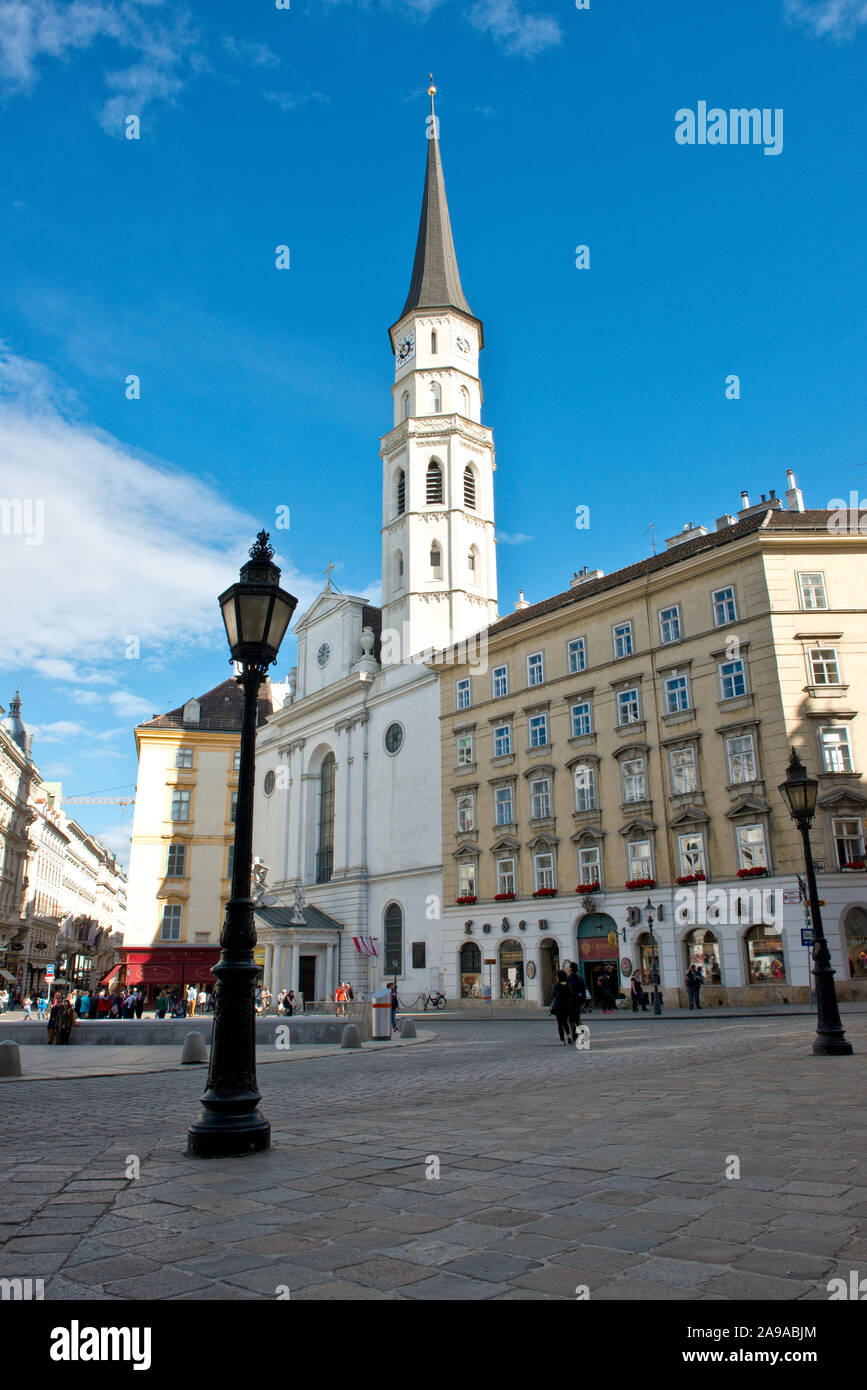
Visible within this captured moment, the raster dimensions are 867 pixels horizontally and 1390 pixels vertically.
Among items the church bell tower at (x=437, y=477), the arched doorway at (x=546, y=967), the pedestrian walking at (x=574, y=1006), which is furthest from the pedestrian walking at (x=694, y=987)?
the church bell tower at (x=437, y=477)

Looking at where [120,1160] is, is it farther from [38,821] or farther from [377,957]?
[38,821]

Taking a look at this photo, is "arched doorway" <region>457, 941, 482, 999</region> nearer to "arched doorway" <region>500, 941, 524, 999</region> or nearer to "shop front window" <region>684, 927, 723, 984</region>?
"arched doorway" <region>500, 941, 524, 999</region>

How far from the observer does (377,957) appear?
49.2 metres

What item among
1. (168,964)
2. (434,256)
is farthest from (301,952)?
(434,256)

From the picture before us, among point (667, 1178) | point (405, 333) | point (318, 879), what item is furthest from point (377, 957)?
point (667, 1178)

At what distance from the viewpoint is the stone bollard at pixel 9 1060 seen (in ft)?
49.6

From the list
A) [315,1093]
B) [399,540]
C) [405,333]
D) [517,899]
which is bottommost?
[315,1093]

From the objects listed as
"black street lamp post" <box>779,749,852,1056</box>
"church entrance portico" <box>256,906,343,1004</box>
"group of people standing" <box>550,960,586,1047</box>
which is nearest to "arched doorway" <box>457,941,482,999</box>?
"church entrance portico" <box>256,906,343,1004</box>

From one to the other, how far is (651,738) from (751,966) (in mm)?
8708

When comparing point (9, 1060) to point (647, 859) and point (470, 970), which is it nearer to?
point (647, 859)

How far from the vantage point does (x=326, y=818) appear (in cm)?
5716

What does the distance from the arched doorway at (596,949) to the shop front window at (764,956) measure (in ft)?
18.7

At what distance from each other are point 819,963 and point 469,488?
4392 cm
